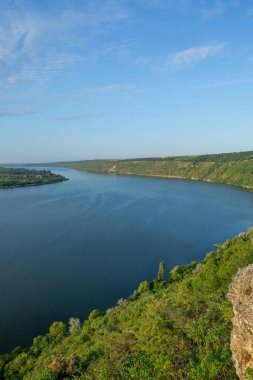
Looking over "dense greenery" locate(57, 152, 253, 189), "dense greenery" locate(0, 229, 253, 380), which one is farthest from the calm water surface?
"dense greenery" locate(57, 152, 253, 189)

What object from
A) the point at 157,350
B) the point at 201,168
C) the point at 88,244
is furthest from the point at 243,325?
the point at 201,168

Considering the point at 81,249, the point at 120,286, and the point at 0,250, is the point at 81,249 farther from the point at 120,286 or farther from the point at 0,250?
the point at 120,286

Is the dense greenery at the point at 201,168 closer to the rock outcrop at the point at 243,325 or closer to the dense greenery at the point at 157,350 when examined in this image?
the dense greenery at the point at 157,350

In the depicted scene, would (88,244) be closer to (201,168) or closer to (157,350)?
(157,350)

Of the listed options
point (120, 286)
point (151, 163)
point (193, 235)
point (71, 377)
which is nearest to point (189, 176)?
point (151, 163)

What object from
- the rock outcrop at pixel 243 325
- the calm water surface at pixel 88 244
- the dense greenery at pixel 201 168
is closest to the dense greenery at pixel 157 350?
the rock outcrop at pixel 243 325

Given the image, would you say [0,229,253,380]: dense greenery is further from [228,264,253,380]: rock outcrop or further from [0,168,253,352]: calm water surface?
[0,168,253,352]: calm water surface
